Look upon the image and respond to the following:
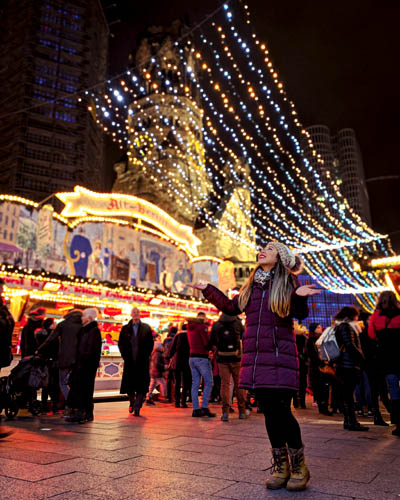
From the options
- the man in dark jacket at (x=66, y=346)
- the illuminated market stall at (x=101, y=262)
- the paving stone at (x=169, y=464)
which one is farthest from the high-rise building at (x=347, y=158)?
the paving stone at (x=169, y=464)

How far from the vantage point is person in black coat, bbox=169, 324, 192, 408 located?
355 inches

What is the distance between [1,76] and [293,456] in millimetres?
57830

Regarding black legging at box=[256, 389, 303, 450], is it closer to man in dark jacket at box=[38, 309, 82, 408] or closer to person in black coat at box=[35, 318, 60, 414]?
man in dark jacket at box=[38, 309, 82, 408]

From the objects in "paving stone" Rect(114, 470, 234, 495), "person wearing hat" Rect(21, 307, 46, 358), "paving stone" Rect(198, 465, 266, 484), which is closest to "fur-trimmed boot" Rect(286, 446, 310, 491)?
"paving stone" Rect(198, 465, 266, 484)

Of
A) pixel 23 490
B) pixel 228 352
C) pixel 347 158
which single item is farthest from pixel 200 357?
pixel 347 158

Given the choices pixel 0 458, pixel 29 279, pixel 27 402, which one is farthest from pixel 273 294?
pixel 29 279

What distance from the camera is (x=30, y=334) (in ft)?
25.1

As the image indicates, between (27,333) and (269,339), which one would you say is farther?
(27,333)

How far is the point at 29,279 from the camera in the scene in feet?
49.3

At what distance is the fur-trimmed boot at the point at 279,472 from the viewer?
2664mm

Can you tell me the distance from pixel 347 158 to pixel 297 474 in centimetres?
13583

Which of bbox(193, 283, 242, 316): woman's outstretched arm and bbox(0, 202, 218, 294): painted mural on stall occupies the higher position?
bbox(0, 202, 218, 294): painted mural on stall

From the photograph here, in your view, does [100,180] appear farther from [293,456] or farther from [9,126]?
[293,456]

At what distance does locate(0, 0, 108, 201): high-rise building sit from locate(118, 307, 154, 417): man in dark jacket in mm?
42052
